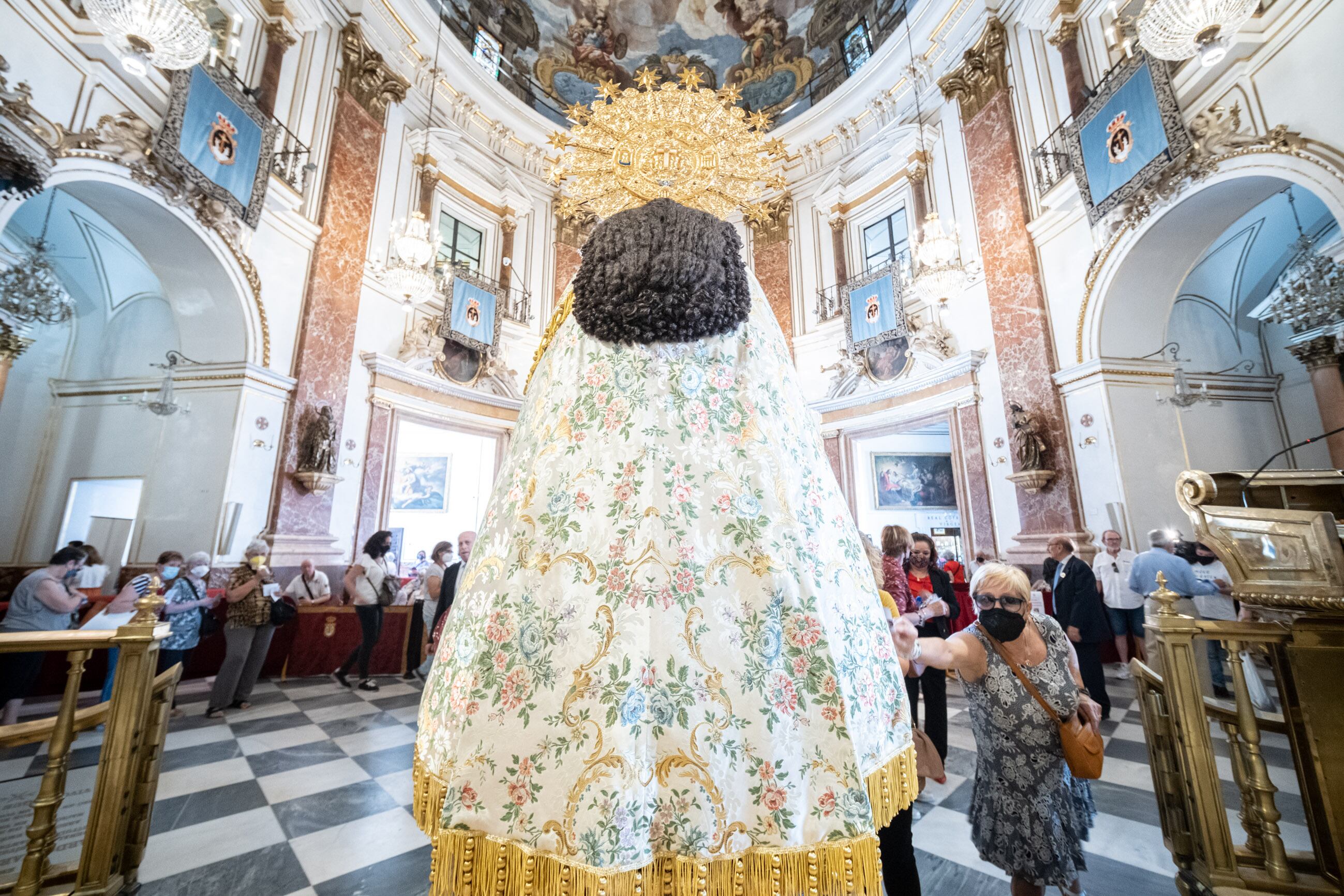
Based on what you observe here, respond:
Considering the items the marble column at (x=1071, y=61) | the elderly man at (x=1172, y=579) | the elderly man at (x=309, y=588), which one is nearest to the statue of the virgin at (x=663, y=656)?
the elderly man at (x=1172, y=579)

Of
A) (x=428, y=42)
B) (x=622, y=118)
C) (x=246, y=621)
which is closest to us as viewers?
(x=622, y=118)

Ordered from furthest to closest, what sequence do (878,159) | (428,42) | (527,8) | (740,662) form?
(527,8) → (878,159) → (428,42) → (740,662)

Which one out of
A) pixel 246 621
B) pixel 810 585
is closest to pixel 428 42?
pixel 246 621

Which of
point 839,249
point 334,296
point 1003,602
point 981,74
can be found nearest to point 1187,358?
point 981,74

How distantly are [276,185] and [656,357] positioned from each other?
25.8ft

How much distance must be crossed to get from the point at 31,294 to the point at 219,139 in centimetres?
237

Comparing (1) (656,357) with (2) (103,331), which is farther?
(2) (103,331)

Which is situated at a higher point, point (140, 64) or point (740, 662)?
point (140, 64)

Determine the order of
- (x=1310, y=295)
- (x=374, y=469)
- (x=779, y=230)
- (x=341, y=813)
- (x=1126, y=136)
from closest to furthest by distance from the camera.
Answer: (x=341, y=813) → (x=1310, y=295) → (x=1126, y=136) → (x=374, y=469) → (x=779, y=230)

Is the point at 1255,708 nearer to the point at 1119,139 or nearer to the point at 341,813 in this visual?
the point at 341,813

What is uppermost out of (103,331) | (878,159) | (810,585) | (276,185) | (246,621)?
(878,159)

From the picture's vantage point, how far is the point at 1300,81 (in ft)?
14.6

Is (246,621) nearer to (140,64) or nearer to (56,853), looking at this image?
(56,853)

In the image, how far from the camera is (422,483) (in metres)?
10.9
